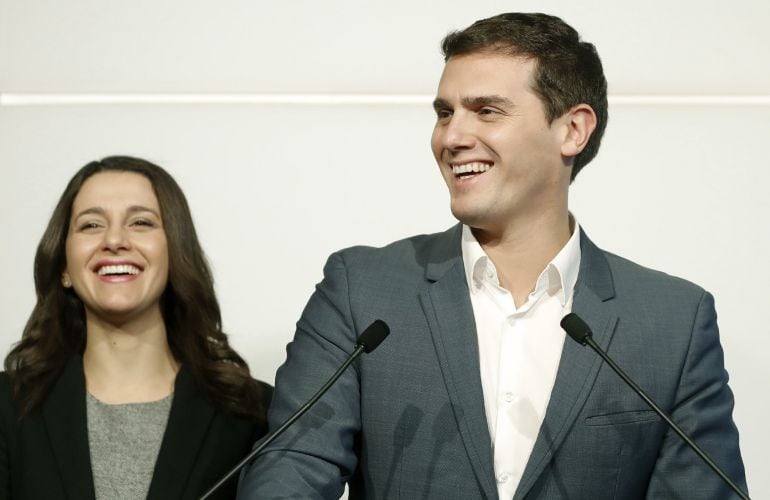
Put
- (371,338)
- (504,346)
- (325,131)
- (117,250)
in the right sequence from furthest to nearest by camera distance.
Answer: (325,131) < (117,250) < (504,346) < (371,338)

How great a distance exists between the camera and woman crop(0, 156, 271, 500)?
7.66 feet

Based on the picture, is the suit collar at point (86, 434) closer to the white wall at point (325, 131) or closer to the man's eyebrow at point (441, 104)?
the white wall at point (325, 131)

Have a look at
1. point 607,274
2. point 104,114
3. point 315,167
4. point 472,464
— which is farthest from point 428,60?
point 472,464

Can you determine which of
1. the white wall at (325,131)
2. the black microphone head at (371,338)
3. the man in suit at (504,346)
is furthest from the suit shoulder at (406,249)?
the white wall at (325,131)

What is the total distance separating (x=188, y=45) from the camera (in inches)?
121

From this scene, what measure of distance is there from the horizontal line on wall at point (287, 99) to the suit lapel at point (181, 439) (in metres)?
0.90

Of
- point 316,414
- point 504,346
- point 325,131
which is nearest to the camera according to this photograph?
point 316,414

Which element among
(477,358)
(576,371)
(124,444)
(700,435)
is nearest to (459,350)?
(477,358)

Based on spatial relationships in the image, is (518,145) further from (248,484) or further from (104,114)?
(104,114)

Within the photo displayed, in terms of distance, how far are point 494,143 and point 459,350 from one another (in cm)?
40

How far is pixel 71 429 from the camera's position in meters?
2.36

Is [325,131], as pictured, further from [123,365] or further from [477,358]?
[477,358]

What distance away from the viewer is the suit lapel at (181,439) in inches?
91.6

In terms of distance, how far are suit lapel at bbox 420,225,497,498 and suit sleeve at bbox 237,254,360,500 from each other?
161mm
